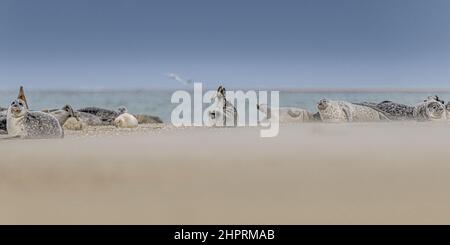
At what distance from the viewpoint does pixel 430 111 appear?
5.86m

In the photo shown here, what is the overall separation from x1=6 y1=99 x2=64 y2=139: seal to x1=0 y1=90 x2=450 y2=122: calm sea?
4.76 ft

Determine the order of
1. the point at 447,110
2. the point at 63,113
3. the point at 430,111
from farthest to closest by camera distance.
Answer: the point at 447,110 < the point at 430,111 < the point at 63,113

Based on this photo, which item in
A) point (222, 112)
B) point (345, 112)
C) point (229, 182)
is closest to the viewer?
point (229, 182)

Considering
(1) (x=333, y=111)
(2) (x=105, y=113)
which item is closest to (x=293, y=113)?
(1) (x=333, y=111)

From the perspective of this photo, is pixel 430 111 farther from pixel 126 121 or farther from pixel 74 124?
pixel 74 124

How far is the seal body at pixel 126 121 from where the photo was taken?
531 cm

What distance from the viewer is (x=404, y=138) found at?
409 cm

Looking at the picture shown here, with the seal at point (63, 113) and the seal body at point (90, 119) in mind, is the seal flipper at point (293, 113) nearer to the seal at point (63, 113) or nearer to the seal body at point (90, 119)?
the seal body at point (90, 119)

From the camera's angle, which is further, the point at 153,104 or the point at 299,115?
the point at 153,104

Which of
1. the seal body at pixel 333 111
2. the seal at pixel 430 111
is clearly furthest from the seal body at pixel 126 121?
the seal at pixel 430 111

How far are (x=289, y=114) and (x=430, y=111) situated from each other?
5.76ft

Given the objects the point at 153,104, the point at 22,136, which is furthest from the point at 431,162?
the point at 153,104

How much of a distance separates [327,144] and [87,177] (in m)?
1.81
